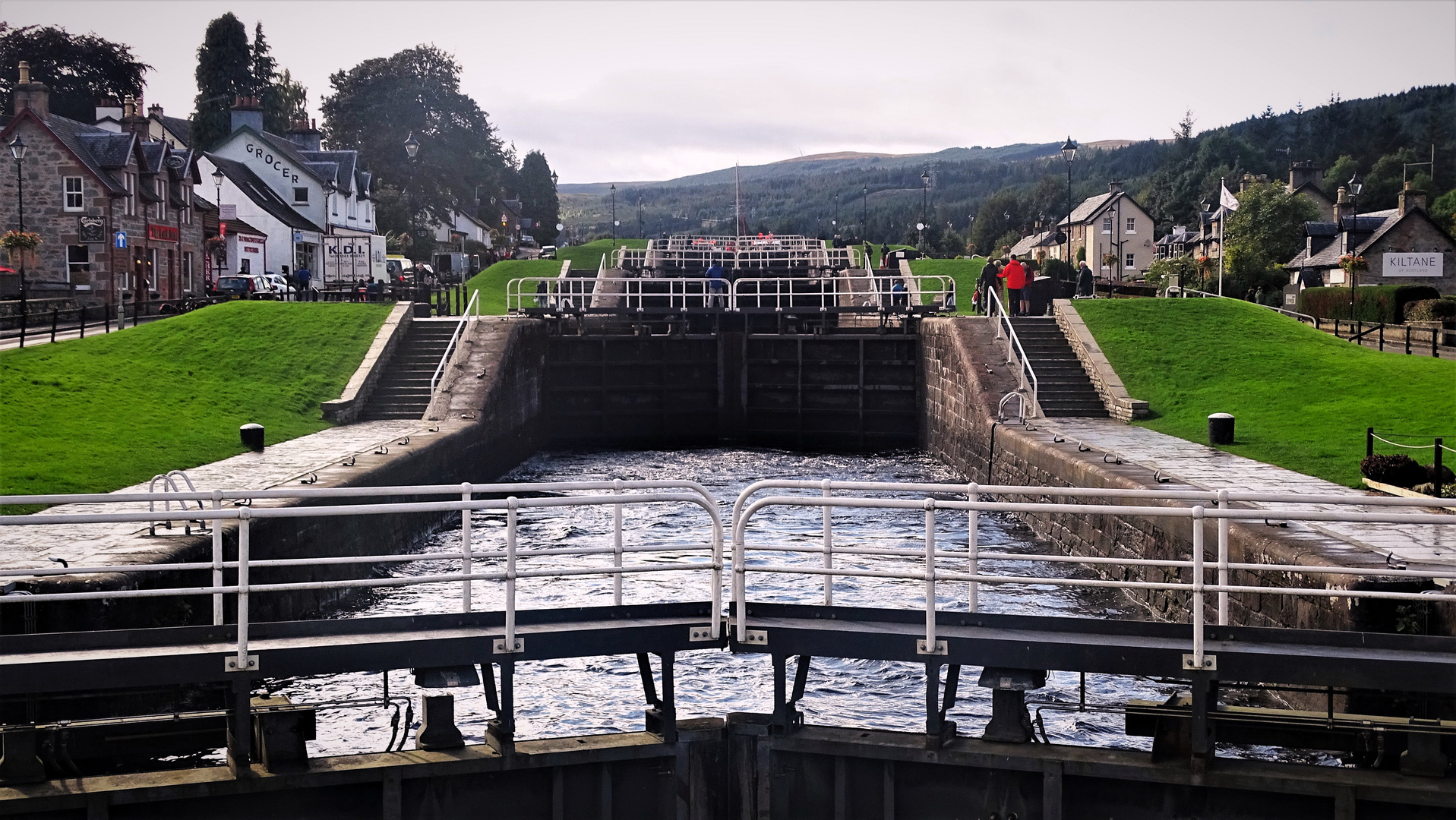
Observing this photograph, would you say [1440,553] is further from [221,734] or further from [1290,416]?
[1290,416]

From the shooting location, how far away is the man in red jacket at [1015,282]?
31.0 metres

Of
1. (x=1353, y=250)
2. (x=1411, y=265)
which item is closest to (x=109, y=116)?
(x=1353, y=250)

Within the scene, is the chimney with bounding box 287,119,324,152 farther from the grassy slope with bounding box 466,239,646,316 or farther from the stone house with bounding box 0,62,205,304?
the stone house with bounding box 0,62,205,304

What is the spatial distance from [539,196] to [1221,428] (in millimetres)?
122012

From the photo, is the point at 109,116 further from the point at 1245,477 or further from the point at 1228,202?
the point at 1245,477

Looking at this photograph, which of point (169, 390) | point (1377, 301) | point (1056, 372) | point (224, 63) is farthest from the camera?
point (224, 63)

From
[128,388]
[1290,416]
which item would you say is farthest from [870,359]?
[128,388]

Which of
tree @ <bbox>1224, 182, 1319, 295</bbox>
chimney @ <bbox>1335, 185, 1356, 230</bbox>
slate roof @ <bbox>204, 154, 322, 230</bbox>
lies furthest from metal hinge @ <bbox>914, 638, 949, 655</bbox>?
chimney @ <bbox>1335, 185, 1356, 230</bbox>

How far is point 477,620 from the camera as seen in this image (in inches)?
323

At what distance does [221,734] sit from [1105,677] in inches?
313

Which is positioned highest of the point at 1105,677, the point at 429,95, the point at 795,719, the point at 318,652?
the point at 429,95

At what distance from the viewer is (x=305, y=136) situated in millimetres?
72625

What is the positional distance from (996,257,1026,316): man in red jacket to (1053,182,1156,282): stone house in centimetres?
6378

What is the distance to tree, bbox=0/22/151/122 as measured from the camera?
225 ft
